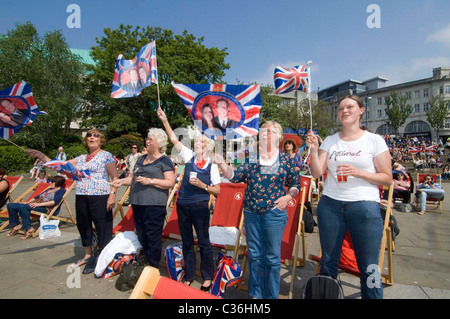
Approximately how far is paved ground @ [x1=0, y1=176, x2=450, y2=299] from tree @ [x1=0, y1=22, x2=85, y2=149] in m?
18.9

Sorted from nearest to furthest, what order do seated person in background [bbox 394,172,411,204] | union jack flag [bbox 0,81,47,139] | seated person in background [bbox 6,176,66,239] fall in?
union jack flag [bbox 0,81,47,139], seated person in background [bbox 6,176,66,239], seated person in background [bbox 394,172,411,204]

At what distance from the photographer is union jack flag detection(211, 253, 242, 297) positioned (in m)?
2.66

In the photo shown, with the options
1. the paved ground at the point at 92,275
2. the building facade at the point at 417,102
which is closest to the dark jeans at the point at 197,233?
the paved ground at the point at 92,275

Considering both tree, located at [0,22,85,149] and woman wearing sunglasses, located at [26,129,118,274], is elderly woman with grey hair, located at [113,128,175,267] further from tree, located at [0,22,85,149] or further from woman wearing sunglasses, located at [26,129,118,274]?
tree, located at [0,22,85,149]

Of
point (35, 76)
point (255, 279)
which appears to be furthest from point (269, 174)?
point (35, 76)

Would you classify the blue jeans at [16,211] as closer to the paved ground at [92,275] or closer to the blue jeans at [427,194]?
the paved ground at [92,275]

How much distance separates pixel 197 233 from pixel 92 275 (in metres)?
1.52

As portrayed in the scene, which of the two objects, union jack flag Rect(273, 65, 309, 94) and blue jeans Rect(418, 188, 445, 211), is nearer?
union jack flag Rect(273, 65, 309, 94)

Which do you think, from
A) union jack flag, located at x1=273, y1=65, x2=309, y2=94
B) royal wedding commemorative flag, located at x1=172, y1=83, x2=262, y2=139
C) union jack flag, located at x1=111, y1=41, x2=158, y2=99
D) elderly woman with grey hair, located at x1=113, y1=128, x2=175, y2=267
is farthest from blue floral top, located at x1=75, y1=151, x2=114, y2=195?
union jack flag, located at x1=273, y1=65, x2=309, y2=94

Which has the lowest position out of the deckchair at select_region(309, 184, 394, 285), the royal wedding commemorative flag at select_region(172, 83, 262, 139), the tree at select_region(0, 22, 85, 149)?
the deckchair at select_region(309, 184, 394, 285)

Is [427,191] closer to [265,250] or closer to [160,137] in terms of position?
[265,250]

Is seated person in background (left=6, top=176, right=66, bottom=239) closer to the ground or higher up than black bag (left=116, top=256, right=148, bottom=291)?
higher up

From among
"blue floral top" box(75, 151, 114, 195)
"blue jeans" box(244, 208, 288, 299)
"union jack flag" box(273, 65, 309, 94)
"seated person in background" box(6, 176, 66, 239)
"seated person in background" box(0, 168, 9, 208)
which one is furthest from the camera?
"union jack flag" box(273, 65, 309, 94)
